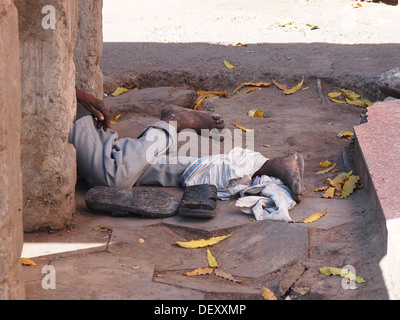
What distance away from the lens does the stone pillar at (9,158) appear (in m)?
1.93

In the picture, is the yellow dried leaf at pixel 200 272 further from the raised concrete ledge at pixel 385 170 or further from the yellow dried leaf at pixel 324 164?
the yellow dried leaf at pixel 324 164

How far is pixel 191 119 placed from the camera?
14.0ft

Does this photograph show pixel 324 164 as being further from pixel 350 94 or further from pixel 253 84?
pixel 253 84

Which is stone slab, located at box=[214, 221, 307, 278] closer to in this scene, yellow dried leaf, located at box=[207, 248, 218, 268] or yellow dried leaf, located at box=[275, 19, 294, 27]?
yellow dried leaf, located at box=[207, 248, 218, 268]

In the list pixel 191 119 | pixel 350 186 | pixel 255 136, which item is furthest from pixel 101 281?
pixel 255 136

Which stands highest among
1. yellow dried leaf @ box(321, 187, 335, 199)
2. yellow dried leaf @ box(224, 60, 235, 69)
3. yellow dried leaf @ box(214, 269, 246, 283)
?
yellow dried leaf @ box(224, 60, 235, 69)

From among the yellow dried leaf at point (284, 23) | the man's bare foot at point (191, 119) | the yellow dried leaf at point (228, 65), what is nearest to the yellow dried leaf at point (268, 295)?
the man's bare foot at point (191, 119)

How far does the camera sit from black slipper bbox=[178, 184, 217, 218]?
128 inches

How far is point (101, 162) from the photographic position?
3.56 meters

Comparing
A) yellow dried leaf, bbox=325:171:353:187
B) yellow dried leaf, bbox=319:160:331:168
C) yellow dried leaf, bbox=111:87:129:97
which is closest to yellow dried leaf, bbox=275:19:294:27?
yellow dried leaf, bbox=111:87:129:97

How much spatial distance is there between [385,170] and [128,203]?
141cm

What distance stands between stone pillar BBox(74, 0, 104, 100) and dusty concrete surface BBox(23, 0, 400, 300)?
443 mm

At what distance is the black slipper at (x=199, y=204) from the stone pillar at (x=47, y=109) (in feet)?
2.03

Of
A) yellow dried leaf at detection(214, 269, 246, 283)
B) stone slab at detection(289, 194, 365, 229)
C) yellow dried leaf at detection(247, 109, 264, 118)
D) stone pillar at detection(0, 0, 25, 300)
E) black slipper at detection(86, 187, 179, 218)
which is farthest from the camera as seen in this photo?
yellow dried leaf at detection(247, 109, 264, 118)
